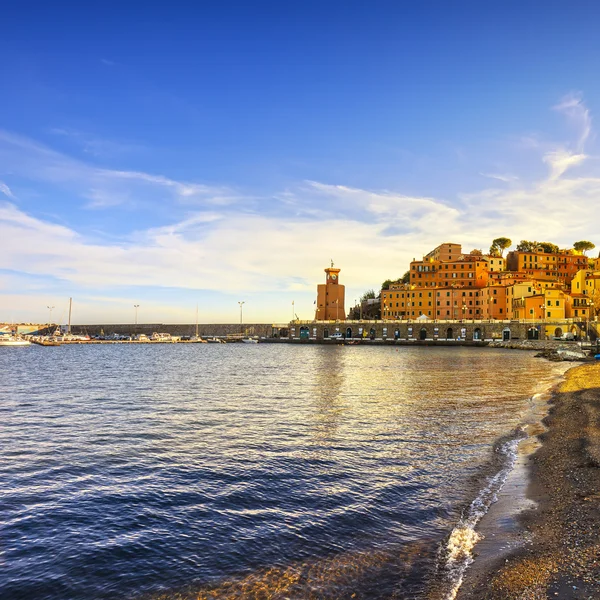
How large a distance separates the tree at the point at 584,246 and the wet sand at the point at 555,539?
634 feet

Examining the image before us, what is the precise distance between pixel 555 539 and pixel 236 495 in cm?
870

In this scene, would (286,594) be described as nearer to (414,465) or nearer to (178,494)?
(178,494)

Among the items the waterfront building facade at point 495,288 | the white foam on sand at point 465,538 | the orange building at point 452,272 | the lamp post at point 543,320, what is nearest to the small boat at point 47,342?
the waterfront building facade at point 495,288

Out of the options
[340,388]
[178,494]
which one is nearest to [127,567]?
[178,494]

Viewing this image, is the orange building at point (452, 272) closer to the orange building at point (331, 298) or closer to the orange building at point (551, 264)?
the orange building at point (551, 264)

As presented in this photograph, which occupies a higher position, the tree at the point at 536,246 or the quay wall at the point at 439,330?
the tree at the point at 536,246

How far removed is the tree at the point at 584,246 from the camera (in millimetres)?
183875

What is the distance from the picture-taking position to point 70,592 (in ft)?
30.8

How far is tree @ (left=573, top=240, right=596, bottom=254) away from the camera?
184 m

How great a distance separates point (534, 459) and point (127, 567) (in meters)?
14.9

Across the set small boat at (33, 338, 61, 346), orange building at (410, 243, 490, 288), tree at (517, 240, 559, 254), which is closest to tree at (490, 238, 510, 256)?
tree at (517, 240, 559, 254)

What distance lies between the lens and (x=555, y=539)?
10656 mm

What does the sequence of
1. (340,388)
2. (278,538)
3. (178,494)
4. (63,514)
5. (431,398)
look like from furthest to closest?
(340,388), (431,398), (178,494), (63,514), (278,538)

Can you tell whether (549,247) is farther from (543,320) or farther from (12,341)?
(12,341)
